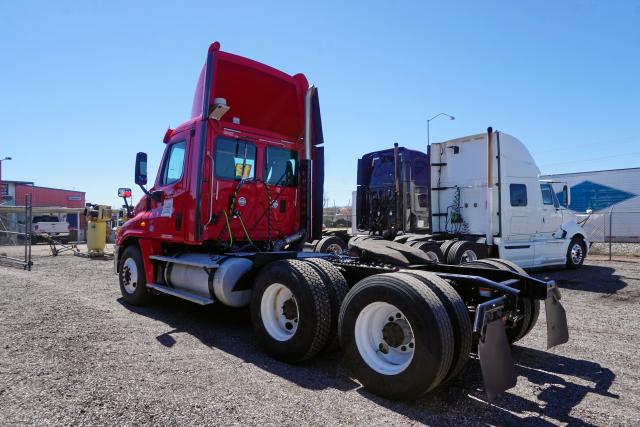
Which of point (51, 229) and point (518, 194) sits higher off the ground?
point (518, 194)

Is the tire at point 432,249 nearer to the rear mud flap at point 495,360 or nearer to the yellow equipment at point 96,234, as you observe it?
the rear mud flap at point 495,360

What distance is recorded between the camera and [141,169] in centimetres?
670

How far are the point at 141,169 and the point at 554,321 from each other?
19.3 feet

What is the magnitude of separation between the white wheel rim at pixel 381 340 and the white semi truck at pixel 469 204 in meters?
6.32

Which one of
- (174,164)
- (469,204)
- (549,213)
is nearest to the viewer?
(174,164)

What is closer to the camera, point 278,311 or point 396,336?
point 396,336

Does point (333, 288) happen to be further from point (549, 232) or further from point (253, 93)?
point (549, 232)

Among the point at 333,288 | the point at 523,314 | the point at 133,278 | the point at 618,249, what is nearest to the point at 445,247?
the point at 523,314

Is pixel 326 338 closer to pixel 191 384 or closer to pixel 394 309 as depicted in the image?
pixel 394 309

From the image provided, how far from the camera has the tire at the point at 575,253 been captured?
41.5 feet

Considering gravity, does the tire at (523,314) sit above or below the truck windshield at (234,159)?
below

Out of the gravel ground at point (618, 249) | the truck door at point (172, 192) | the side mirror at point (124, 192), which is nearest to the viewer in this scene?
the truck door at point (172, 192)

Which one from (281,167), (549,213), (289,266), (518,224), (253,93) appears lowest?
(289,266)

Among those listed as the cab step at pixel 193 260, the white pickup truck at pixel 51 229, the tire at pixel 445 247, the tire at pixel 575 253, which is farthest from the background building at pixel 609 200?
the white pickup truck at pixel 51 229
